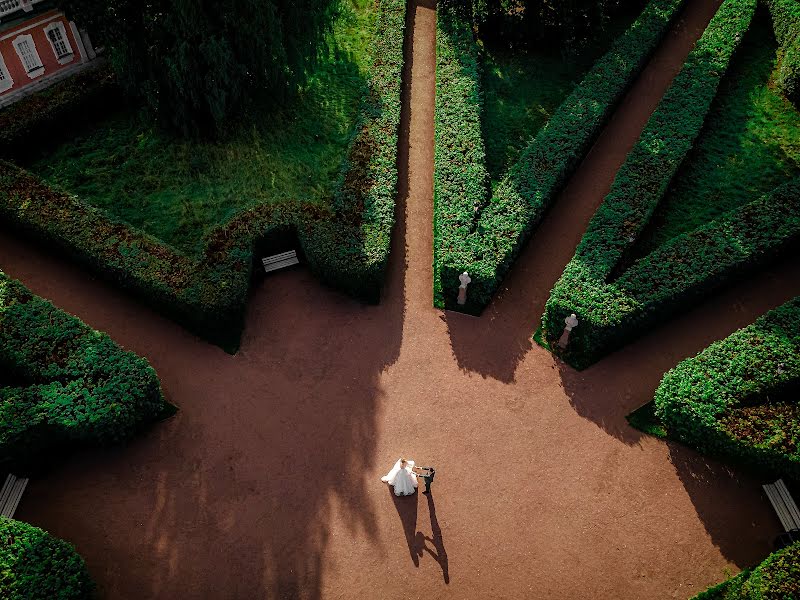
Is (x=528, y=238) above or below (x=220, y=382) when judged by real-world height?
above

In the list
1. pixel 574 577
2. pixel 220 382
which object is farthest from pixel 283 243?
pixel 574 577

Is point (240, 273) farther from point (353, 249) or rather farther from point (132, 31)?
point (132, 31)

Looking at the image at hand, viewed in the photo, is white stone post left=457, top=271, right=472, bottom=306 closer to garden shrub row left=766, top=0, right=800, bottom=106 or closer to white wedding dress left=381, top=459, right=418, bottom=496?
white wedding dress left=381, top=459, right=418, bottom=496

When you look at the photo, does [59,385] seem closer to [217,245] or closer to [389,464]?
[217,245]

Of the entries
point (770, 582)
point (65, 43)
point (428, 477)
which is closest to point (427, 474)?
point (428, 477)

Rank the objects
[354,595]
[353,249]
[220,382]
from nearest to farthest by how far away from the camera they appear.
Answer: [354,595] < [220,382] < [353,249]

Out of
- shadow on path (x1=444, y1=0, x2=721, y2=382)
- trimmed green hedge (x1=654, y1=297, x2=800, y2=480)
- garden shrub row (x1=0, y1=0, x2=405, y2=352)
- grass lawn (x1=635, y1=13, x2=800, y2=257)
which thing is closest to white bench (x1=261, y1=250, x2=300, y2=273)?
garden shrub row (x1=0, y1=0, x2=405, y2=352)

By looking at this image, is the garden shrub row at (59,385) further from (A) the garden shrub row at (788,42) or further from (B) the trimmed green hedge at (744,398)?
(A) the garden shrub row at (788,42)
